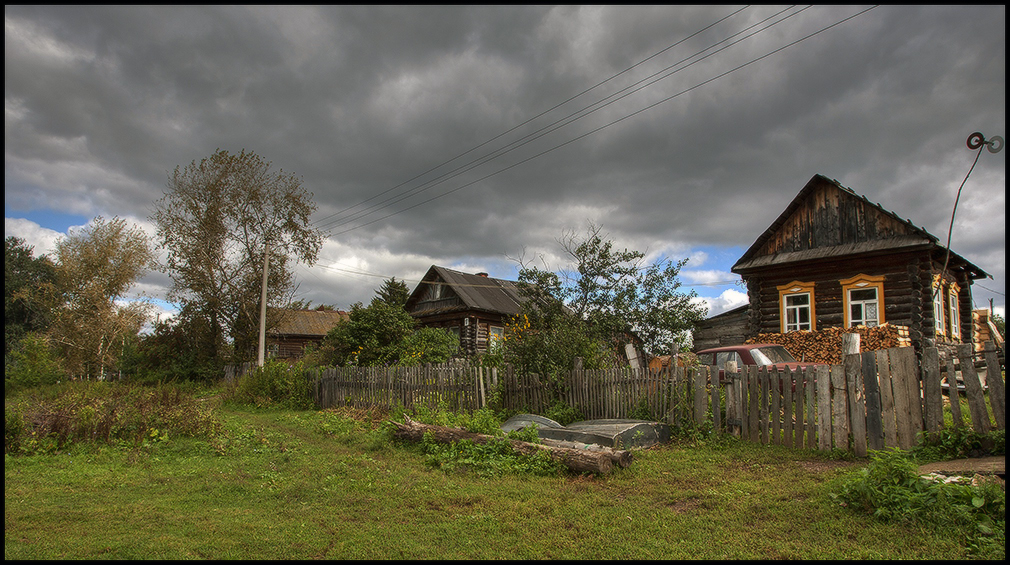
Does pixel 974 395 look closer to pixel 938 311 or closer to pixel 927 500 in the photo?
pixel 927 500

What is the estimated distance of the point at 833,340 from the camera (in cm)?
1537

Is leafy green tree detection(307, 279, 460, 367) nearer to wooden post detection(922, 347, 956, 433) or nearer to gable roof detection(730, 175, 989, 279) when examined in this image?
gable roof detection(730, 175, 989, 279)

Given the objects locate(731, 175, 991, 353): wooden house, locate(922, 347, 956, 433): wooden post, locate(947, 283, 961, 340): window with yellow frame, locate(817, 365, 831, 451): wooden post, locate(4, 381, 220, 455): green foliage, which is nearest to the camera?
locate(922, 347, 956, 433): wooden post

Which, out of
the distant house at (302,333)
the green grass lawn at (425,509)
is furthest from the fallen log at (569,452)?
the distant house at (302,333)

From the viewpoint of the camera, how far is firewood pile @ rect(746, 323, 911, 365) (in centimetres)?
1477

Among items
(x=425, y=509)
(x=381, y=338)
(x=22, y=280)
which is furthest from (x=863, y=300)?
(x=22, y=280)

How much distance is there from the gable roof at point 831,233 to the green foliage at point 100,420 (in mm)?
16191

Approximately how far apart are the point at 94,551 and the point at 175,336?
23.6 meters

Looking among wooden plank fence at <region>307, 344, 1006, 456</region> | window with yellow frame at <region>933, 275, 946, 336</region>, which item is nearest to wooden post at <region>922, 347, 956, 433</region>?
wooden plank fence at <region>307, 344, 1006, 456</region>

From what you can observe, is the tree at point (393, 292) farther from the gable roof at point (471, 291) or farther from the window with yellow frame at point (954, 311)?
the window with yellow frame at point (954, 311)

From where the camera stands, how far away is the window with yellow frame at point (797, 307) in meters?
17.2

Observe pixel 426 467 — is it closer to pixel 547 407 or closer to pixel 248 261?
pixel 547 407

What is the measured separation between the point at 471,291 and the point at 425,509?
2469 cm

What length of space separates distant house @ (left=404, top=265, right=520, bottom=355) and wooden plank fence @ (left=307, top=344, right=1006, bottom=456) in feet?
52.0
